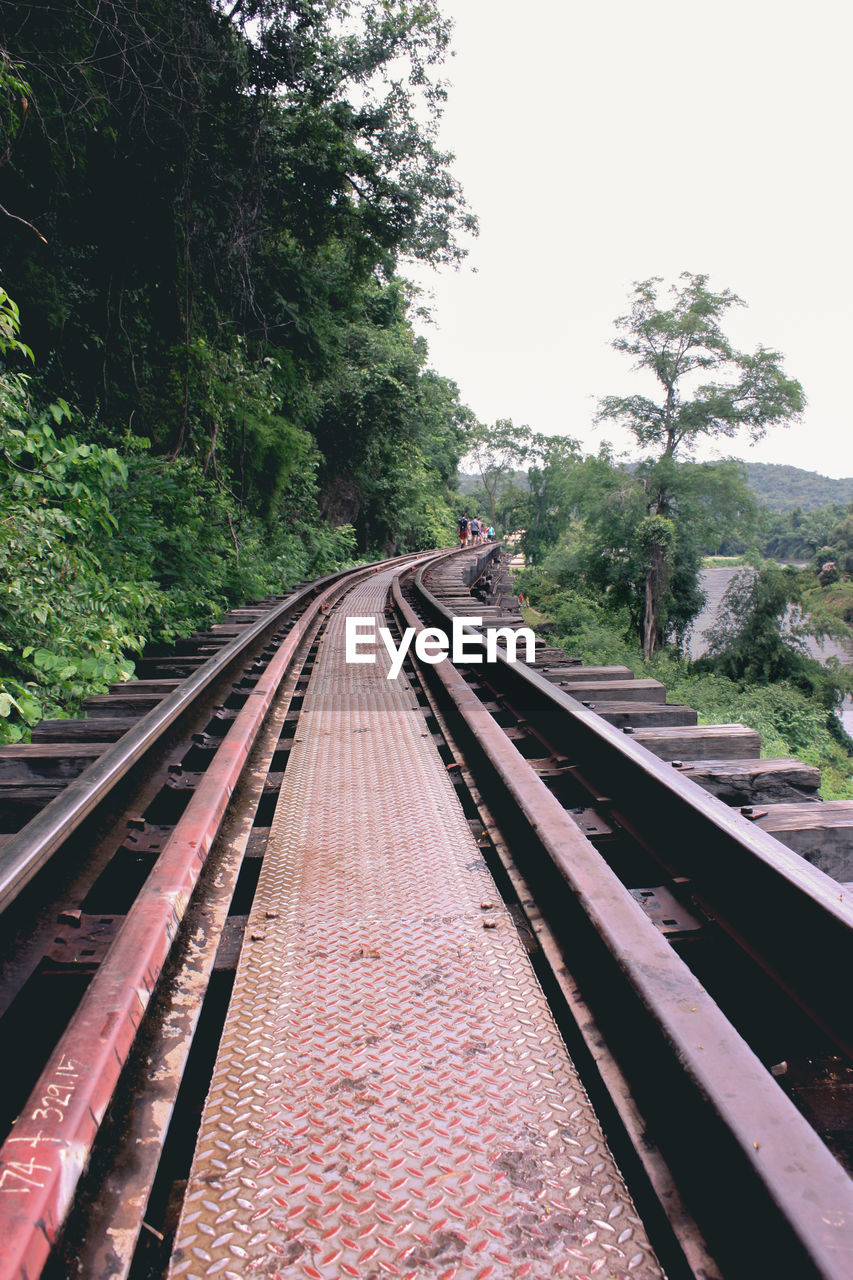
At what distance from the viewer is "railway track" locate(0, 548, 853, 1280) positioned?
2.88 ft

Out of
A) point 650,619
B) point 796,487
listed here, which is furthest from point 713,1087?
point 796,487

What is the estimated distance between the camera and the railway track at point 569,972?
0.88m

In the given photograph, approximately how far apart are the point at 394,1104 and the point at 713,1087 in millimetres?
556

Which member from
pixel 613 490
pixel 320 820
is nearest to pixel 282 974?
pixel 320 820

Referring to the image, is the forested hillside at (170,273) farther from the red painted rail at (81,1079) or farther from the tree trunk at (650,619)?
the tree trunk at (650,619)

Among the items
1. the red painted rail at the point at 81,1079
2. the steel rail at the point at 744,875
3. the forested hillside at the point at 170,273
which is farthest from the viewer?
the forested hillside at the point at 170,273

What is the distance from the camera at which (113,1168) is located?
969mm

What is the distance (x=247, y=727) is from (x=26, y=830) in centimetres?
133

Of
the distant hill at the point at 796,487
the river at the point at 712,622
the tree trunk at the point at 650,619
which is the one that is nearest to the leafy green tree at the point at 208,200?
the tree trunk at the point at 650,619

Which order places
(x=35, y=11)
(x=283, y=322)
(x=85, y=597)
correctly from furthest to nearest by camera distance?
(x=283, y=322)
(x=35, y=11)
(x=85, y=597)

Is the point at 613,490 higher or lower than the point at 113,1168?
higher

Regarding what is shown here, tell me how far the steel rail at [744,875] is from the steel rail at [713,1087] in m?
0.03

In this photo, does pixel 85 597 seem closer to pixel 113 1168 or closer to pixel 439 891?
pixel 439 891

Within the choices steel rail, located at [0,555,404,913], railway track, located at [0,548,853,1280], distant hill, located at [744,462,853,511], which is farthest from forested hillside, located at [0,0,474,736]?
distant hill, located at [744,462,853,511]
